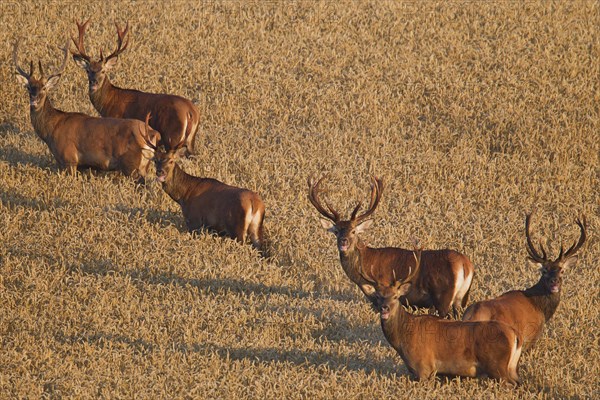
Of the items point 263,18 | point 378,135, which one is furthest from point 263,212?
point 263,18

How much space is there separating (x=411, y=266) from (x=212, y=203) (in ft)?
10.4

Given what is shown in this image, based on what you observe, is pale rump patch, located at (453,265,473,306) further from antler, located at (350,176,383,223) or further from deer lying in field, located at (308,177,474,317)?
antler, located at (350,176,383,223)

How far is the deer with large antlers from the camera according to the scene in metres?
17.5

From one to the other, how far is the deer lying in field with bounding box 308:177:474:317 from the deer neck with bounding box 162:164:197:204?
2.58 metres

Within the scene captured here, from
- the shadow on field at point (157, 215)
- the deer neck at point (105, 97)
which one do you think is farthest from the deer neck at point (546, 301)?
the deer neck at point (105, 97)

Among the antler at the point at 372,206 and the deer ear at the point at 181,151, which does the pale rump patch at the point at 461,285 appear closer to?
the antler at the point at 372,206

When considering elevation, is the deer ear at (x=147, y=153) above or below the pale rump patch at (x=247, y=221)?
above

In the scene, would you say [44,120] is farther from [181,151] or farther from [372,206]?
[372,206]

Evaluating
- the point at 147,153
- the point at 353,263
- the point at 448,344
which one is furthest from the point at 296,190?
the point at 448,344

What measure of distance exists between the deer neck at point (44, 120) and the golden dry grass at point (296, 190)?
0.56m

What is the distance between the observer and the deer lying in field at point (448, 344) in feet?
37.5

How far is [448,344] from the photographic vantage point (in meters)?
11.6

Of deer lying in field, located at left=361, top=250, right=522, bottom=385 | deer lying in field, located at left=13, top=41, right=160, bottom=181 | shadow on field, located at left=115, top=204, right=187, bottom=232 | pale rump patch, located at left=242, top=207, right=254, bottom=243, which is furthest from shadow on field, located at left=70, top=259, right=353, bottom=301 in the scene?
deer lying in field, located at left=13, top=41, right=160, bottom=181

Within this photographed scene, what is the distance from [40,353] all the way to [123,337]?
965 mm
